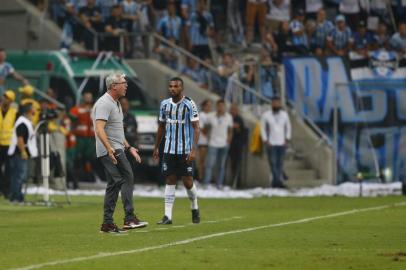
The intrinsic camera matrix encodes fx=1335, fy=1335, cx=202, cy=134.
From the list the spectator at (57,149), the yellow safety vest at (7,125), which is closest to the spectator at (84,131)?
the spectator at (57,149)

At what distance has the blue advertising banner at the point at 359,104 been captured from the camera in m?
32.4

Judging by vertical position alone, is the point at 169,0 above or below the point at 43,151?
above

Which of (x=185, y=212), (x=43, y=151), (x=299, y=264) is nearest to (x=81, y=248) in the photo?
(x=299, y=264)

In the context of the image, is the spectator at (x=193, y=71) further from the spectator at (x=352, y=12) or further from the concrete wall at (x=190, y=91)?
the spectator at (x=352, y=12)

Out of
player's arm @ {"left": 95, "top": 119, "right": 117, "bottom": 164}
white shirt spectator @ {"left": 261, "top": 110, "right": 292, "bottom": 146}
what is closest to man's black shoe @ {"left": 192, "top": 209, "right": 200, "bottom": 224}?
player's arm @ {"left": 95, "top": 119, "right": 117, "bottom": 164}

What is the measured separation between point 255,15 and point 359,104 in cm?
514

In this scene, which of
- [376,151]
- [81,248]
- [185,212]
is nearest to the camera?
[81,248]

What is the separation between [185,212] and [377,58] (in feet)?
38.1

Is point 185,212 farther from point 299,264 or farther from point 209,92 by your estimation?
point 209,92

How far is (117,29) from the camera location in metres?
36.2

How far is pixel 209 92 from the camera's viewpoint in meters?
35.1

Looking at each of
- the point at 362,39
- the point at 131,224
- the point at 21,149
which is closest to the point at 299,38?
the point at 362,39

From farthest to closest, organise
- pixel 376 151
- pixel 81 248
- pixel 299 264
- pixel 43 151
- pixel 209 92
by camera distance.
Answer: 1. pixel 209 92
2. pixel 376 151
3. pixel 43 151
4. pixel 81 248
5. pixel 299 264

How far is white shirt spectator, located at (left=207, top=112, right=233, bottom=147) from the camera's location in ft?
106
